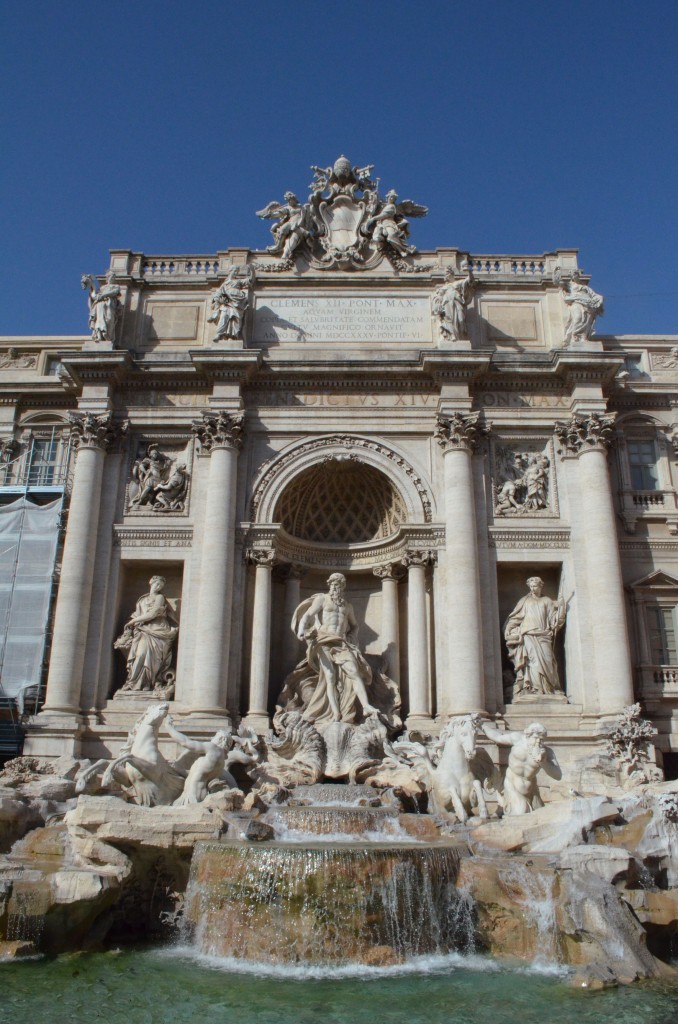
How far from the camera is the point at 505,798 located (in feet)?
50.6

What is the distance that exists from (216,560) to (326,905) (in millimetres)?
9709

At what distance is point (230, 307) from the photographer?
21.9 m

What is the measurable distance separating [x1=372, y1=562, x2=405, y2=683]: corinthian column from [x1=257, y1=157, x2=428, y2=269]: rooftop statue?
831 centimetres

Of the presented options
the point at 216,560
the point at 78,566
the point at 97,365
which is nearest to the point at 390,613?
the point at 216,560

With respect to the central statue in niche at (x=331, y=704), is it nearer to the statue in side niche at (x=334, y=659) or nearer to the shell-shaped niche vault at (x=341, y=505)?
the statue in side niche at (x=334, y=659)

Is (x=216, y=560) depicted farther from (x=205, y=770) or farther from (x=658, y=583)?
(x=658, y=583)

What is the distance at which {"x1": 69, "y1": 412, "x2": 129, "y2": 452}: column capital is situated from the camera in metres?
21.0

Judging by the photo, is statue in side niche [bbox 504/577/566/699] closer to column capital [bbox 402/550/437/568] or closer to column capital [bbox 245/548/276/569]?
column capital [bbox 402/550/437/568]

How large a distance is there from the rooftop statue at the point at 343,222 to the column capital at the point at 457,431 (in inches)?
203

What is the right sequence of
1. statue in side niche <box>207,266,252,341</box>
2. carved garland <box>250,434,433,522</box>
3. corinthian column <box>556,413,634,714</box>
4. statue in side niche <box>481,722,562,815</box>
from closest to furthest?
1. statue in side niche <box>481,722,562,815</box>
2. corinthian column <box>556,413,634,714</box>
3. carved garland <box>250,434,433,522</box>
4. statue in side niche <box>207,266,252,341</box>

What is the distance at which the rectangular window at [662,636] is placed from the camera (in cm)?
2039

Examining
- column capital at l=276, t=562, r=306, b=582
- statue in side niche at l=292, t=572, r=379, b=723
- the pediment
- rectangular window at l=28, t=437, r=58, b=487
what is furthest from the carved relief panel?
rectangular window at l=28, t=437, r=58, b=487

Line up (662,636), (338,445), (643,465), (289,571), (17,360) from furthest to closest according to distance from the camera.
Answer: (17,360)
(643,465)
(289,571)
(338,445)
(662,636)

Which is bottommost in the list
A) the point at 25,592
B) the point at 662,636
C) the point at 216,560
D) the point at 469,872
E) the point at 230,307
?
the point at 469,872
